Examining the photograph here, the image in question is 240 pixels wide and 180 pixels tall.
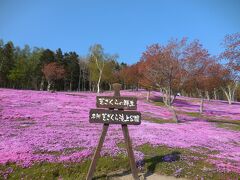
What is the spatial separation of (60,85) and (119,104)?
328 feet

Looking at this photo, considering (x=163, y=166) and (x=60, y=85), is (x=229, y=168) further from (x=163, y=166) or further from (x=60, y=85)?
(x=60, y=85)

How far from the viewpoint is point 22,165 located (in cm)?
1089

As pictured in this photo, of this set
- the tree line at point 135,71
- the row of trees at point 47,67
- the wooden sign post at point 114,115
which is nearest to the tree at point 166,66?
the tree line at point 135,71

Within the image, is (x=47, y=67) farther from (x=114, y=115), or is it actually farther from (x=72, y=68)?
(x=114, y=115)

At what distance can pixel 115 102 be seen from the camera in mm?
10805

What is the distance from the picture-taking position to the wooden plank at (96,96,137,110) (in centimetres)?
1073

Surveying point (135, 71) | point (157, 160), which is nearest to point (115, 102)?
point (157, 160)

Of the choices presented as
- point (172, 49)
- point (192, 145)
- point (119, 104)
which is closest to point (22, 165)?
point (119, 104)

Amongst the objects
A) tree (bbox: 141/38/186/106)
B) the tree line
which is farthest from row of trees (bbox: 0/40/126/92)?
tree (bbox: 141/38/186/106)

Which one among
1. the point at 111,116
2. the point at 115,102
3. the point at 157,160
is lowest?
the point at 157,160

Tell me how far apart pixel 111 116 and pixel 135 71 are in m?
62.6

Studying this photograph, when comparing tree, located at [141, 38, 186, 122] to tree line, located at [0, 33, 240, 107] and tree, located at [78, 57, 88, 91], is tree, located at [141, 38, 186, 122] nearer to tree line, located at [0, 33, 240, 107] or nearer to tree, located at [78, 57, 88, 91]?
tree line, located at [0, 33, 240, 107]

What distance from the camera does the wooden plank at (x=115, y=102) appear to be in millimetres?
10727

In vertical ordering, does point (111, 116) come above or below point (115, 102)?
below
